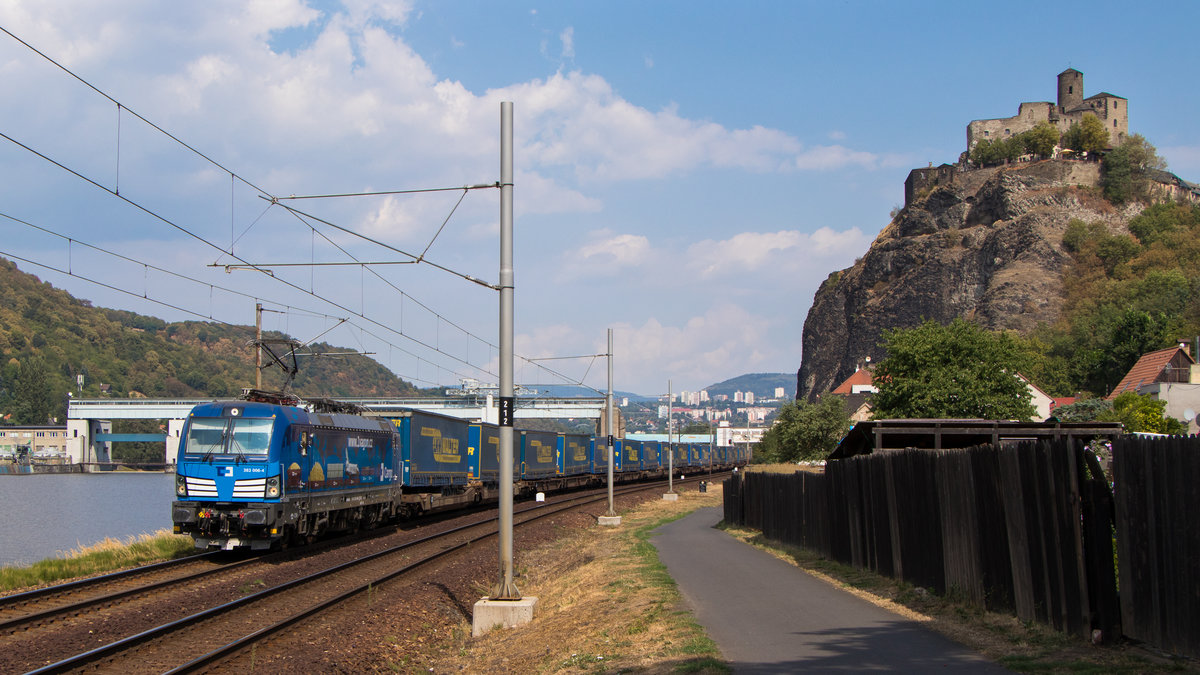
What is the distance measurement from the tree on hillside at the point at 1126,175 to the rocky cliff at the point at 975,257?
200 centimetres

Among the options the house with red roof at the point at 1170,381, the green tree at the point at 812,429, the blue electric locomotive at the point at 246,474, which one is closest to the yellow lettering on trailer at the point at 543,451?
the green tree at the point at 812,429

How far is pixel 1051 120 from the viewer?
162500 millimetres

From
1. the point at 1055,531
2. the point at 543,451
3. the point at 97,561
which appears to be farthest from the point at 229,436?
the point at 543,451

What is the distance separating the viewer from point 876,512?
1619 centimetres

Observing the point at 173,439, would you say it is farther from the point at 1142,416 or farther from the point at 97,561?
the point at 1142,416

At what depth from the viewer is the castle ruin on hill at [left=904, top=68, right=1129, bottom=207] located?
158 m

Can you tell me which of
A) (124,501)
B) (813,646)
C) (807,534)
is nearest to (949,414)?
(807,534)

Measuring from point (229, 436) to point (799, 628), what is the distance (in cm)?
1416

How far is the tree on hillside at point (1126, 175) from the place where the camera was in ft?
470

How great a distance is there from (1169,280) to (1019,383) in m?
82.0

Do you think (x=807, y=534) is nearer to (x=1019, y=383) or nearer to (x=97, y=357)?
(x=1019, y=383)

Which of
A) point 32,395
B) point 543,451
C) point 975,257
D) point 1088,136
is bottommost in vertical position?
point 543,451

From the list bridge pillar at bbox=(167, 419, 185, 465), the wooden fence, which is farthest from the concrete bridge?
the wooden fence

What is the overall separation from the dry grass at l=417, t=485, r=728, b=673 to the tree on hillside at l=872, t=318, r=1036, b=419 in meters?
34.2
